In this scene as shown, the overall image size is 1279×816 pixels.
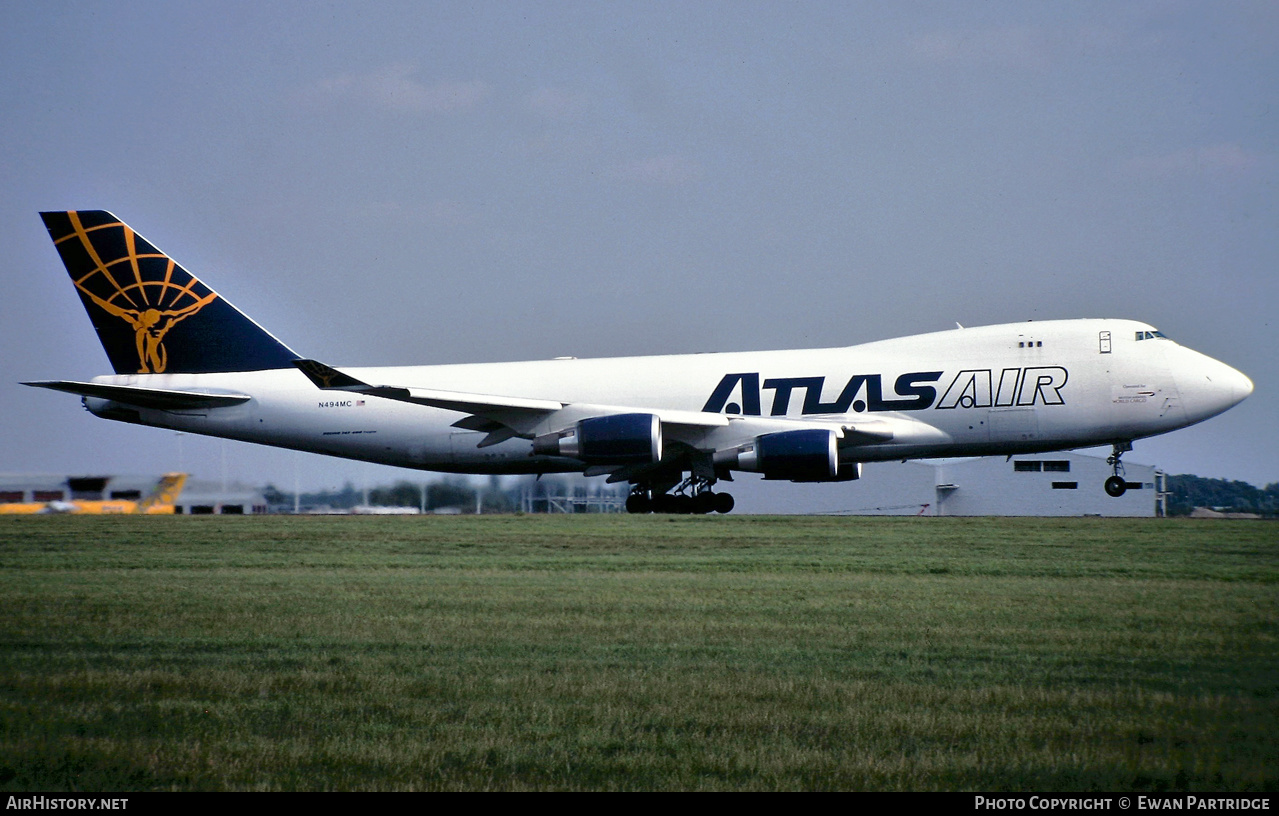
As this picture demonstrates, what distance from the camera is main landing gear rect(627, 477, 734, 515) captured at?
1115 inches

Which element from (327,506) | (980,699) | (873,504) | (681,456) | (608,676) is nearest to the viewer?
(980,699)

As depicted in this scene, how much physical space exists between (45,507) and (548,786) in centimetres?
2771

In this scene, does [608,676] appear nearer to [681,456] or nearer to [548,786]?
[548,786]

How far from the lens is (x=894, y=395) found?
26.4 m

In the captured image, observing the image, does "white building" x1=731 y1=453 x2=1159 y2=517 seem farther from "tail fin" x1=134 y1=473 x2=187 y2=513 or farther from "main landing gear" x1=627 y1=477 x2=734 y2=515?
"tail fin" x1=134 y1=473 x2=187 y2=513

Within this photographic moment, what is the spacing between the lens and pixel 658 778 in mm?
5727

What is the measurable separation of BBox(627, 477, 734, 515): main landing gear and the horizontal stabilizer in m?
10.6

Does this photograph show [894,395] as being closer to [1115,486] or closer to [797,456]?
[797,456]

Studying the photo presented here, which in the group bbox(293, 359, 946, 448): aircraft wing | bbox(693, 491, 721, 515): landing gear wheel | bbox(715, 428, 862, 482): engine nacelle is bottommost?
bbox(693, 491, 721, 515): landing gear wheel

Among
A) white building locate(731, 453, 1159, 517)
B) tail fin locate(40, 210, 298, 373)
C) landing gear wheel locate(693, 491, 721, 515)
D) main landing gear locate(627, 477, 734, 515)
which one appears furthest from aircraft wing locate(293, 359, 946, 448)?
white building locate(731, 453, 1159, 517)

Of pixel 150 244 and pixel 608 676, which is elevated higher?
pixel 150 244

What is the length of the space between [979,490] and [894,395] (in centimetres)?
1969

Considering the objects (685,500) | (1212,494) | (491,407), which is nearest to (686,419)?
(685,500)
